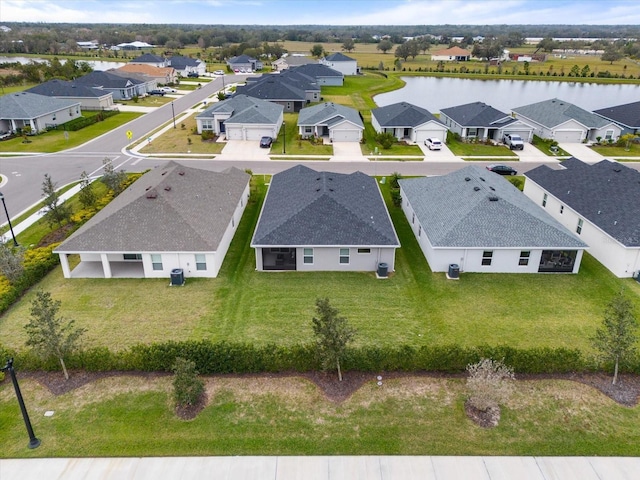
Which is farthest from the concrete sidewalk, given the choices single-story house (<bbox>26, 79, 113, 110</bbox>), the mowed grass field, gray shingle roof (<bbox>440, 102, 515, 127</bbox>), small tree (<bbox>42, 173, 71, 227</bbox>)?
single-story house (<bbox>26, 79, 113, 110</bbox>)

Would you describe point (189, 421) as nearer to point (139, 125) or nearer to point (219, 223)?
point (219, 223)

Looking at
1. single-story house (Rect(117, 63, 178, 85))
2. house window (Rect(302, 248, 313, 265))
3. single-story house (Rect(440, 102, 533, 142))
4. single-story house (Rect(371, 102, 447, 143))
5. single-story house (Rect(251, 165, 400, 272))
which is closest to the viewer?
single-story house (Rect(251, 165, 400, 272))

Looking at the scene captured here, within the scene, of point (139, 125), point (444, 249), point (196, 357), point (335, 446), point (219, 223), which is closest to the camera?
point (335, 446)

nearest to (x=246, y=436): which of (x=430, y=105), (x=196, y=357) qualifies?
(x=196, y=357)

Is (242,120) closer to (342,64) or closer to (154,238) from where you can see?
(154,238)

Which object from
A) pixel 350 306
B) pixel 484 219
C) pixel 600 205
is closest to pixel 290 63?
pixel 600 205

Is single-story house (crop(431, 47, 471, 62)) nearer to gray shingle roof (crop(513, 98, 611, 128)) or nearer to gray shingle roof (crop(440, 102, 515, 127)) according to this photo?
gray shingle roof (crop(513, 98, 611, 128))

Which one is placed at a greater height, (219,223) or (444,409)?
(219,223)
